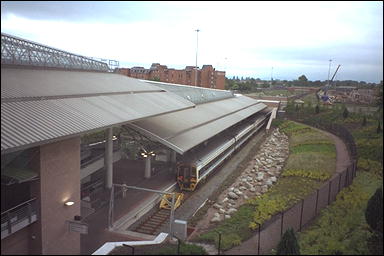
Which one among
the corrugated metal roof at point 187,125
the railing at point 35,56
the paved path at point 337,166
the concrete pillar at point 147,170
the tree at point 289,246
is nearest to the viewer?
the tree at point 289,246

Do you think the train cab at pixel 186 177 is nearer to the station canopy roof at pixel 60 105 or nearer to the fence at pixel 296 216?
the station canopy roof at pixel 60 105

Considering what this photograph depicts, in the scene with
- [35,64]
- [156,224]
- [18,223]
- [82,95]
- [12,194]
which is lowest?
[156,224]

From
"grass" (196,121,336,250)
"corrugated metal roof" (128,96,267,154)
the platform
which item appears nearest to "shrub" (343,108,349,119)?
"grass" (196,121,336,250)

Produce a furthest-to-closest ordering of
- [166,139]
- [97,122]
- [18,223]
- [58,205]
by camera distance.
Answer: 1. [166,139]
2. [97,122]
3. [58,205]
4. [18,223]

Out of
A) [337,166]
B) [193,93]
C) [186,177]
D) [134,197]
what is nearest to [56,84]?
[134,197]

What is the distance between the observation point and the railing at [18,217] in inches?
382

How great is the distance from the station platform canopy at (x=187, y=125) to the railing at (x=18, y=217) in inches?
293

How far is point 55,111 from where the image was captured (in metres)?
11.4

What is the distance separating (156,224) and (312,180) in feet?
30.5

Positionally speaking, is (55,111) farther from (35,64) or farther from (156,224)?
(156,224)

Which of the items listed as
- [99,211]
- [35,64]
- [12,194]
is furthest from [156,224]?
[35,64]

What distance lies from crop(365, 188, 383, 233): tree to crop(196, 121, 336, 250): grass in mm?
4068

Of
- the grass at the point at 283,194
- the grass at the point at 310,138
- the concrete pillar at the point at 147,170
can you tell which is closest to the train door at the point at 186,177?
the concrete pillar at the point at 147,170

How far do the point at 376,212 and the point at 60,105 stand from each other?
1040 cm
